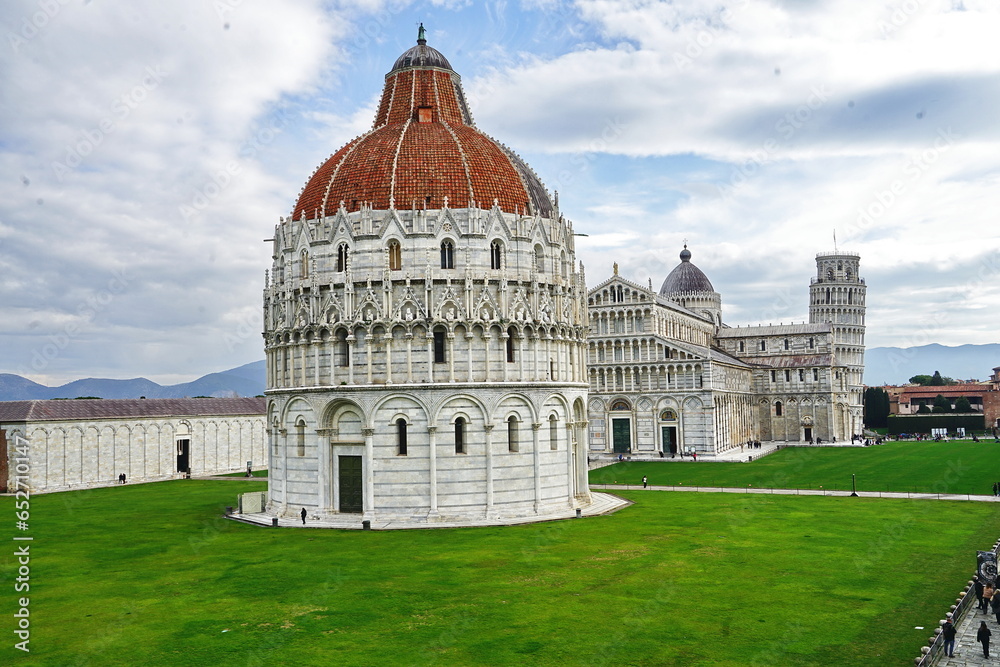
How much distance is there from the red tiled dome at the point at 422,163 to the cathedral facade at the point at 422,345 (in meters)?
0.14

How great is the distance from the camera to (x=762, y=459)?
92.6 m

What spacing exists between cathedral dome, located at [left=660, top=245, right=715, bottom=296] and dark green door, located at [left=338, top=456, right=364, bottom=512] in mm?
104119

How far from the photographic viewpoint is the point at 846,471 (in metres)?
74.8

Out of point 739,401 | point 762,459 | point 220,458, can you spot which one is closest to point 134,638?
point 220,458

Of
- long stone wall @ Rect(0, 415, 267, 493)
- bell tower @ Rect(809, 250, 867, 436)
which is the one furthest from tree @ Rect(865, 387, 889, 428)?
long stone wall @ Rect(0, 415, 267, 493)

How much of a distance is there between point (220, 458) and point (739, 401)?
70318 millimetres

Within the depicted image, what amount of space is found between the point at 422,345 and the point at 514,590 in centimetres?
1979

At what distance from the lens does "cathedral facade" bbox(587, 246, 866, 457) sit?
100312 millimetres

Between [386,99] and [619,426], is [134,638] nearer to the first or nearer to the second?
[386,99]

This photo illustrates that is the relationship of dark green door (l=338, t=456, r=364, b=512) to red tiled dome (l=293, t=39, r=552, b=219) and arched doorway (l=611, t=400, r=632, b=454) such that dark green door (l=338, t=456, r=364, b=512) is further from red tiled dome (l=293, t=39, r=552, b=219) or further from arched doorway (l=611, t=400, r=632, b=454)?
arched doorway (l=611, t=400, r=632, b=454)

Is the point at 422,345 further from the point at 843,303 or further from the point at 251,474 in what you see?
the point at 843,303

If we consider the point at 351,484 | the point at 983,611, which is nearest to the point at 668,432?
the point at 351,484

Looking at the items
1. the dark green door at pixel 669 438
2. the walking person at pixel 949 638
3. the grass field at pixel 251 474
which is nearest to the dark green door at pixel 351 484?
the walking person at pixel 949 638

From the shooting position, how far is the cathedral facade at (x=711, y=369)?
100312 mm
